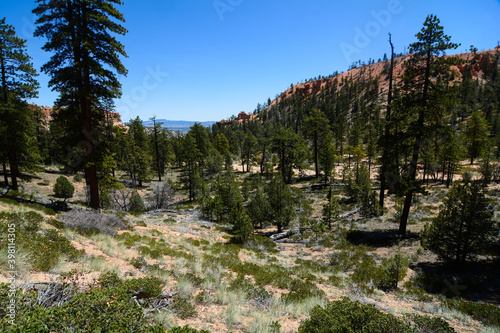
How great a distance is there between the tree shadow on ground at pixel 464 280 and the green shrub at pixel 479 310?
1.12 meters

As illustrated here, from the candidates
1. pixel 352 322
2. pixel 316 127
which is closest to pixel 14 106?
pixel 352 322

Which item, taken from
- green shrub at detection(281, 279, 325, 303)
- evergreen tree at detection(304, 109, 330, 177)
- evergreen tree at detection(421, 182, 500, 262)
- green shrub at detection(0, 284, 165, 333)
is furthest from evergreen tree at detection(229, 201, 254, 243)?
evergreen tree at detection(304, 109, 330, 177)

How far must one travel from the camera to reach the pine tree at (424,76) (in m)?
12.8

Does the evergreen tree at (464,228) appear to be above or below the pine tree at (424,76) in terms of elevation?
below

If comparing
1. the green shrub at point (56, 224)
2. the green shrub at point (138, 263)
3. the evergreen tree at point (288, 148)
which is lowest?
the green shrub at point (138, 263)

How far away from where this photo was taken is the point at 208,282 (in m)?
7.04

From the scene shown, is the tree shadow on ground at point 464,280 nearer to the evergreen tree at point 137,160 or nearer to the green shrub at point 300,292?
the green shrub at point 300,292

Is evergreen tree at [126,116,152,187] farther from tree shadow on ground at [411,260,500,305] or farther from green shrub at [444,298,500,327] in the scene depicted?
green shrub at [444,298,500,327]

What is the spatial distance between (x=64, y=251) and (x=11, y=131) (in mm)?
16405

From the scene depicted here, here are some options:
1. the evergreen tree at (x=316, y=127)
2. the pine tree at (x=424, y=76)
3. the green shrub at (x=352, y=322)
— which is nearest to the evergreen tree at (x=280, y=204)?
the pine tree at (x=424, y=76)

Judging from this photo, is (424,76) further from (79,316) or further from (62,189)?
(62,189)

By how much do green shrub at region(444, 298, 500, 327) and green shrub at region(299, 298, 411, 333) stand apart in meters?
4.45

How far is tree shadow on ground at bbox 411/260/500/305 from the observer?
8461 millimetres

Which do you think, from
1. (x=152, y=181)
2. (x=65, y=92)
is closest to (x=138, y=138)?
(x=152, y=181)
